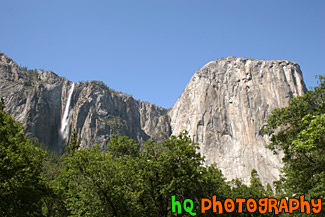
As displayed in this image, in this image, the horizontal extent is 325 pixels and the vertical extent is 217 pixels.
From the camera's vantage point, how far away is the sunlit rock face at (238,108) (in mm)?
119375

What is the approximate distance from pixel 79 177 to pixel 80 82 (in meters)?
170

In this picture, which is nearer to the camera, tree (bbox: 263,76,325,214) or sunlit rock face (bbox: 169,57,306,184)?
tree (bbox: 263,76,325,214)

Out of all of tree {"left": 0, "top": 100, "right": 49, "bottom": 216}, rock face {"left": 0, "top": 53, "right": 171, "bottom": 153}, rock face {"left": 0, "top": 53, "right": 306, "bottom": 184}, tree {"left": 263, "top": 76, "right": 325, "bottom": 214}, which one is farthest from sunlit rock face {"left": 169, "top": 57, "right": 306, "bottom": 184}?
tree {"left": 0, "top": 100, "right": 49, "bottom": 216}

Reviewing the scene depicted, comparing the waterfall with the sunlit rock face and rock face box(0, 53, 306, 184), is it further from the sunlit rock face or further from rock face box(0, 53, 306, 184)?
the sunlit rock face

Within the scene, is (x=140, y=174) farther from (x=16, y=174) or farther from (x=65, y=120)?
(x=65, y=120)

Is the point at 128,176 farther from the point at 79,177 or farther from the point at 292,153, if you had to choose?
the point at 292,153

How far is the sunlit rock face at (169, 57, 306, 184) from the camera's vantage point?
11938 centimetres

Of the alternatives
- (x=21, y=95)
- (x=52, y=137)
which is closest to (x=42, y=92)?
(x=21, y=95)

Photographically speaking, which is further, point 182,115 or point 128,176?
point 182,115

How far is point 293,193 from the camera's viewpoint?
18469mm

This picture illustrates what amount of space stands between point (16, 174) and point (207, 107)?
4930 inches

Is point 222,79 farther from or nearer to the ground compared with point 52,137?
farther from the ground

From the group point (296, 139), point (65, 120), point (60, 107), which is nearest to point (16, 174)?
point (296, 139)

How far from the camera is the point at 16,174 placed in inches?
599
